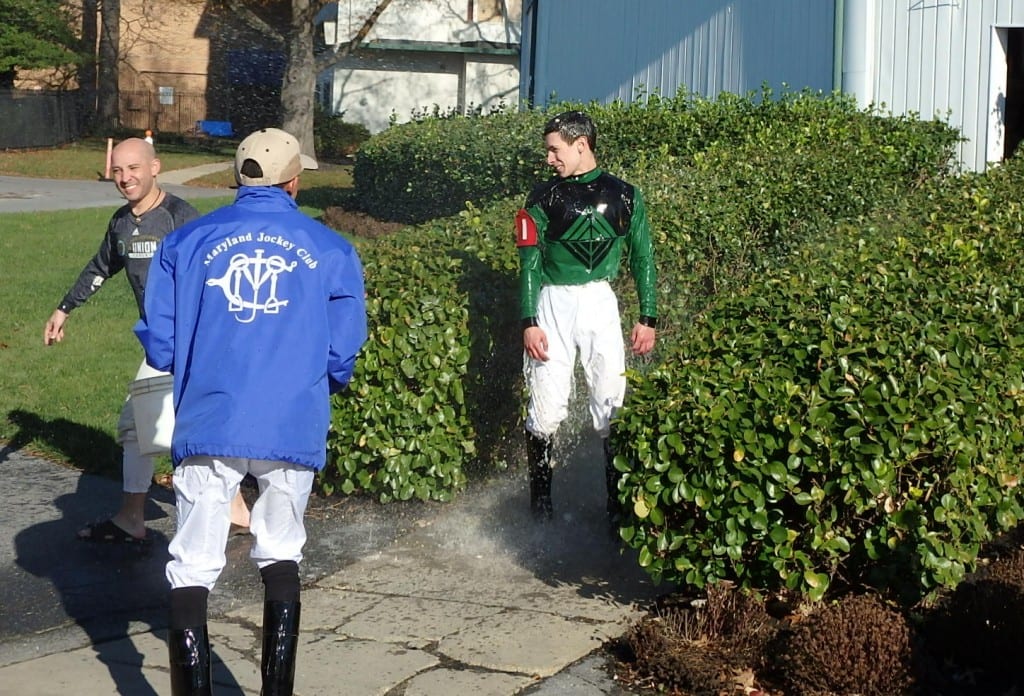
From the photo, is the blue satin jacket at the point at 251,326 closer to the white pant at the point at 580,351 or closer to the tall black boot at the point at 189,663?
the tall black boot at the point at 189,663

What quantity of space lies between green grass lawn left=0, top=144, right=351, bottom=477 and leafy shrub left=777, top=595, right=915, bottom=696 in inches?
170

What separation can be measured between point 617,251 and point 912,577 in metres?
2.07

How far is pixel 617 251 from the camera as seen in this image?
6164 mm

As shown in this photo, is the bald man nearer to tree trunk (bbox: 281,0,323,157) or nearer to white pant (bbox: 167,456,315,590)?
white pant (bbox: 167,456,315,590)

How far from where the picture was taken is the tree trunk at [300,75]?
30922 millimetres

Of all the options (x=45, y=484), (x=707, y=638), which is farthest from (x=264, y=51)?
(x=707, y=638)

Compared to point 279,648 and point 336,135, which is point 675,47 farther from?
point 336,135

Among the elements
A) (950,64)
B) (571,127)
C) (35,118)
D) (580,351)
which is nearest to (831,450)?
(580,351)

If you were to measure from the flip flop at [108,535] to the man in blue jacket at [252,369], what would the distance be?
2187mm

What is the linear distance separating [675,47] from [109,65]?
→ 30847mm

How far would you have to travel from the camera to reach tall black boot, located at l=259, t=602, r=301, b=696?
4.18 meters

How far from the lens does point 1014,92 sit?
44.7ft

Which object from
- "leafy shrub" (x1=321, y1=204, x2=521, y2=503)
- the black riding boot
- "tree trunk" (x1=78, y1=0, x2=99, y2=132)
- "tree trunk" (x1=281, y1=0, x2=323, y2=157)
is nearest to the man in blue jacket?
the black riding boot

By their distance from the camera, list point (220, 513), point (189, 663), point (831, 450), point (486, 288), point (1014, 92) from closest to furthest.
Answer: point (189, 663)
point (220, 513)
point (831, 450)
point (486, 288)
point (1014, 92)
